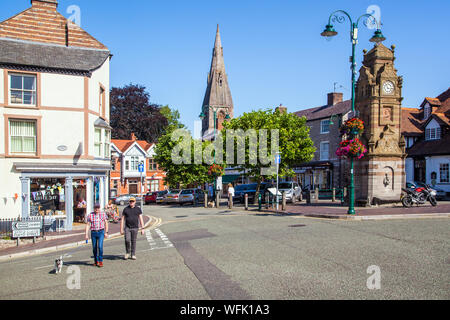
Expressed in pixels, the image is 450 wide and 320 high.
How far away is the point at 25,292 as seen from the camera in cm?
816

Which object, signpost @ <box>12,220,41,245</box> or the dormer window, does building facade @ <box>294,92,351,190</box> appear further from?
signpost @ <box>12,220,41,245</box>

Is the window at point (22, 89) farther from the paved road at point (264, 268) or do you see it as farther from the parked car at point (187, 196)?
the parked car at point (187, 196)

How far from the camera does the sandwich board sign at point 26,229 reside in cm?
1688

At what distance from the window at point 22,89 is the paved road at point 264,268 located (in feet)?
35.9

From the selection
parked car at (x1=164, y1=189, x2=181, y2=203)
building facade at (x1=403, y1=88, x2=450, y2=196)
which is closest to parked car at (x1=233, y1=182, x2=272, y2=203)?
parked car at (x1=164, y1=189, x2=181, y2=203)

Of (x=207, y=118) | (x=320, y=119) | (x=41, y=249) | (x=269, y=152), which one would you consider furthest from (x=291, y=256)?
(x=207, y=118)

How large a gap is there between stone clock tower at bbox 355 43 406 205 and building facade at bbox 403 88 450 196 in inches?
654

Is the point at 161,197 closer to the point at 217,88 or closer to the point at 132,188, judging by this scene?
the point at 132,188

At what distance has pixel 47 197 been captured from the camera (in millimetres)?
21703

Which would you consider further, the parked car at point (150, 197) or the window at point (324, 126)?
the window at point (324, 126)

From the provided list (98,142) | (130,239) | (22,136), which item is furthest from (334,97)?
(130,239)

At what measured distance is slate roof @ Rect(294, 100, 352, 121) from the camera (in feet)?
149

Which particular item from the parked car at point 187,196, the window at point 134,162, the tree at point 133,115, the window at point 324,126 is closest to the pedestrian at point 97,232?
the parked car at point 187,196

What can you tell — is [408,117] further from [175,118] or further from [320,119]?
[175,118]
